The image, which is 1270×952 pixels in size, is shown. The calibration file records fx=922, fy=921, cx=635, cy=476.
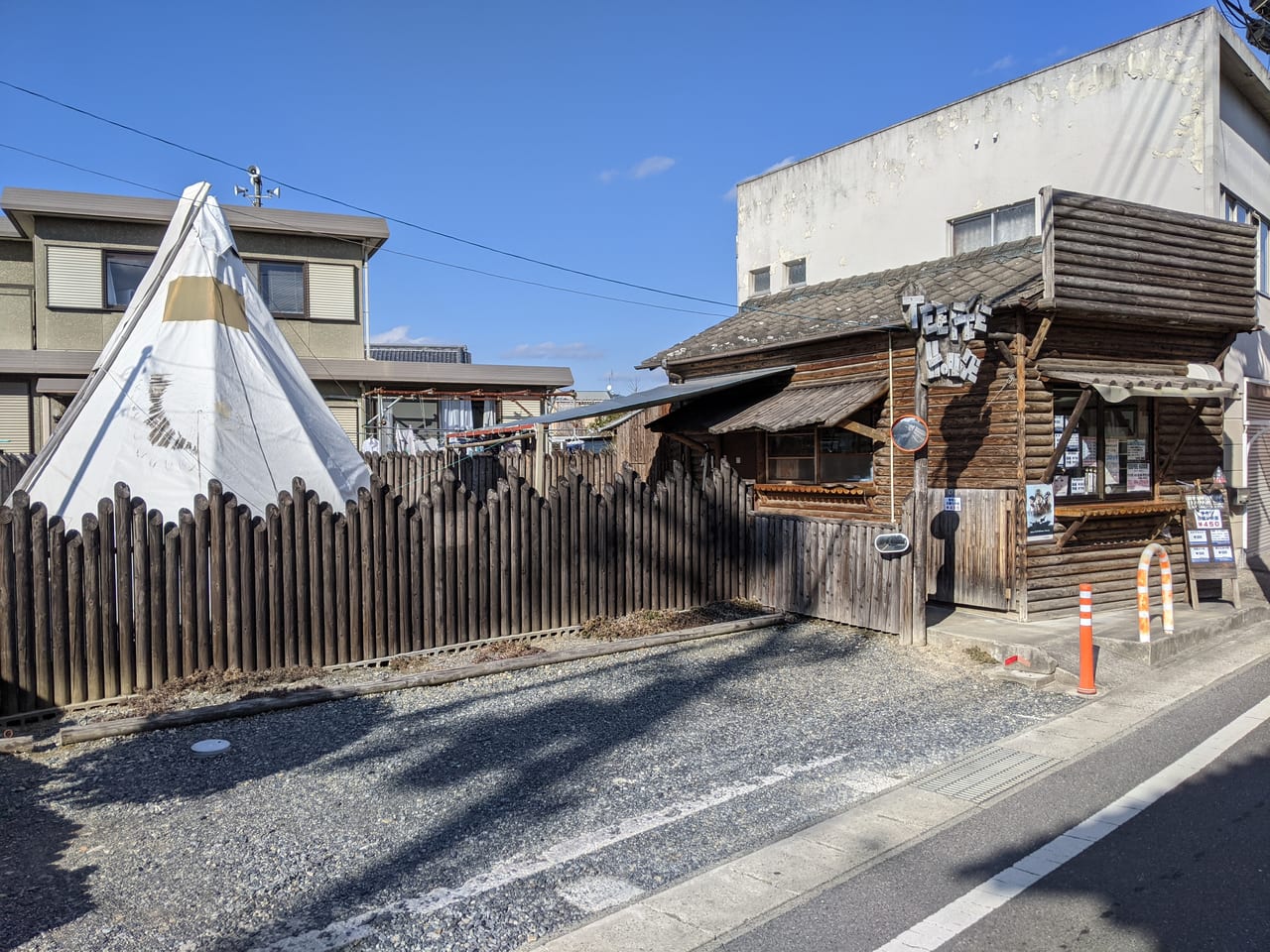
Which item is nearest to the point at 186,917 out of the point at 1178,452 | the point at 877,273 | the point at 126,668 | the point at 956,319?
the point at 126,668

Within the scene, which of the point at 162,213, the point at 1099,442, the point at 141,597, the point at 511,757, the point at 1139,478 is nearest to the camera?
the point at 511,757

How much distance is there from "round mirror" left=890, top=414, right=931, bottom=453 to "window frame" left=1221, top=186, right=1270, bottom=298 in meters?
8.45

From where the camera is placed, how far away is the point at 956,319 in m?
10.3

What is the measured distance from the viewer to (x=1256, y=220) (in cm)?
1673

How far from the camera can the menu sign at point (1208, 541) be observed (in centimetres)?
1163

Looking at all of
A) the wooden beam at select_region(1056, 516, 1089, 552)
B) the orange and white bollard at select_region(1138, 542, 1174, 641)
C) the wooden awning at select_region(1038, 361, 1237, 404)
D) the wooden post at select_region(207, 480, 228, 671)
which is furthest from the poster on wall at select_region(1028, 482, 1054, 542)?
the wooden post at select_region(207, 480, 228, 671)

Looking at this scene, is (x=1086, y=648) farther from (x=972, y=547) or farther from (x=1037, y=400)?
(x=1037, y=400)

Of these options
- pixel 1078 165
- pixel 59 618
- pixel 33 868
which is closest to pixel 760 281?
pixel 1078 165

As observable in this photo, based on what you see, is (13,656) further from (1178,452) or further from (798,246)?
(798,246)

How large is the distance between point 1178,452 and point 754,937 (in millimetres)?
11640

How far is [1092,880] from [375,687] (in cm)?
558

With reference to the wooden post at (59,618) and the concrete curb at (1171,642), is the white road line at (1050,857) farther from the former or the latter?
the wooden post at (59,618)

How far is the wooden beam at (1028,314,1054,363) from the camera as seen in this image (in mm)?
10945

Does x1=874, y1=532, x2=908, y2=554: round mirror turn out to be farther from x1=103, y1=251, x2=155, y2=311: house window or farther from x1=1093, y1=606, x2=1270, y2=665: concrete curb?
x1=103, y1=251, x2=155, y2=311: house window
